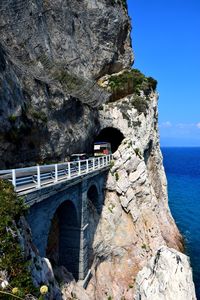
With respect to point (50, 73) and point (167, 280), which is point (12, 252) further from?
point (50, 73)

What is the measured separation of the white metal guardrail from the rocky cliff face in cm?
294

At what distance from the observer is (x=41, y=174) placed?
627 inches

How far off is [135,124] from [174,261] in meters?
22.9

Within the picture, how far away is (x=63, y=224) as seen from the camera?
72.8 ft

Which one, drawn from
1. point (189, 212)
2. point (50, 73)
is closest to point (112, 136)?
point (50, 73)

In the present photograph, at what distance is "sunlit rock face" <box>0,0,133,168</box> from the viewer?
20141 mm

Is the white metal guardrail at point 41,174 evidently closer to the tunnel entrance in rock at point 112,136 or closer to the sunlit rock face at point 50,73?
the sunlit rock face at point 50,73

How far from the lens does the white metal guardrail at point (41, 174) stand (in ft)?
40.4

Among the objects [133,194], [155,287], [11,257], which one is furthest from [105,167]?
[11,257]

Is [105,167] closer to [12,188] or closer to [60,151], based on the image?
[60,151]

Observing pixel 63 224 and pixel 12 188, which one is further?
pixel 63 224

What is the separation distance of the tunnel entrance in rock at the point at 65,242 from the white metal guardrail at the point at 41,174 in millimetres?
3504

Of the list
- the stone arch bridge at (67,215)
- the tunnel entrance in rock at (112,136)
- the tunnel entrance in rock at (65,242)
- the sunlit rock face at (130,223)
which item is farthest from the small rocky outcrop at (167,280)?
the tunnel entrance in rock at (112,136)

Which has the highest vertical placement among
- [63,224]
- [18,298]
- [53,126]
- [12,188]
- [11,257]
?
[53,126]
